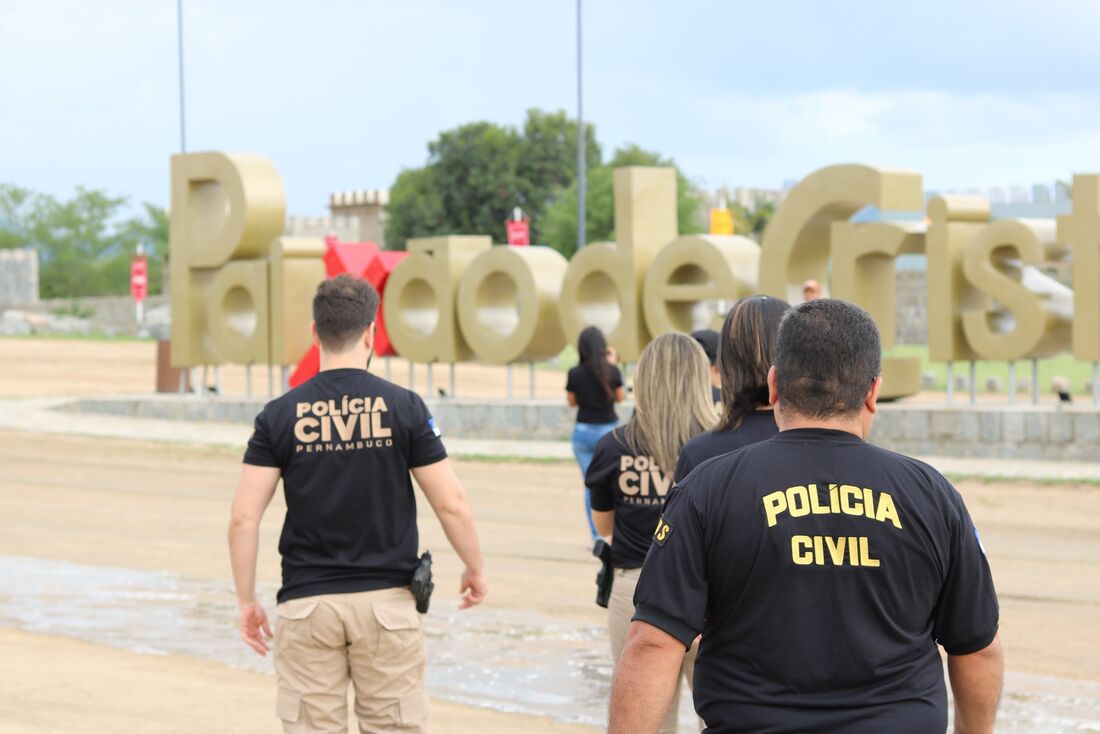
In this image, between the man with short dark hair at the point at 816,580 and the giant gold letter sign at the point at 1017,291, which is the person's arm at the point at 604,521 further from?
the giant gold letter sign at the point at 1017,291

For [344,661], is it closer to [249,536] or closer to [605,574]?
[249,536]

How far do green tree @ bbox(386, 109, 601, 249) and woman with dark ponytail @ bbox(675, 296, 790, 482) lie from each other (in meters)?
63.4

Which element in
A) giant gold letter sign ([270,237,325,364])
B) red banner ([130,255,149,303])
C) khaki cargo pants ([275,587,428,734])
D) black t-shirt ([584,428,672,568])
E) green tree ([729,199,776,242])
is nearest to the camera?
khaki cargo pants ([275,587,428,734])

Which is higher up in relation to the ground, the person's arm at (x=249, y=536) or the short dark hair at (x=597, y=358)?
the short dark hair at (x=597, y=358)

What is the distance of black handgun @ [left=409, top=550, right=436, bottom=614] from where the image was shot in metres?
4.73

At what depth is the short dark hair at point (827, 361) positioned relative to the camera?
9.48 ft

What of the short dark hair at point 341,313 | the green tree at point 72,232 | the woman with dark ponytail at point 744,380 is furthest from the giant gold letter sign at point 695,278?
the green tree at point 72,232

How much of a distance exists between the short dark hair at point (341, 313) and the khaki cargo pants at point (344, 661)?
81 cm

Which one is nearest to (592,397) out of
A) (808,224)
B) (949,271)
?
(949,271)

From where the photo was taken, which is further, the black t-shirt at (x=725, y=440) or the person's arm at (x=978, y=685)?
the black t-shirt at (x=725, y=440)

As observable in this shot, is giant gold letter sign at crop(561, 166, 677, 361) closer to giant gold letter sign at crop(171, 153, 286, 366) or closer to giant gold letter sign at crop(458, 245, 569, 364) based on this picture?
giant gold letter sign at crop(458, 245, 569, 364)

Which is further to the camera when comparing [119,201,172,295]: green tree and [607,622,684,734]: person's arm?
[119,201,172,295]: green tree

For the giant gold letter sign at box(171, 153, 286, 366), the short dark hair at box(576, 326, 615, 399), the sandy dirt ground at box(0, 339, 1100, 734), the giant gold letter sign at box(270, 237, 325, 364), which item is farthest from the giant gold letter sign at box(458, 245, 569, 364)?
the short dark hair at box(576, 326, 615, 399)

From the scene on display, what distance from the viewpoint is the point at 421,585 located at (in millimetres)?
4727
